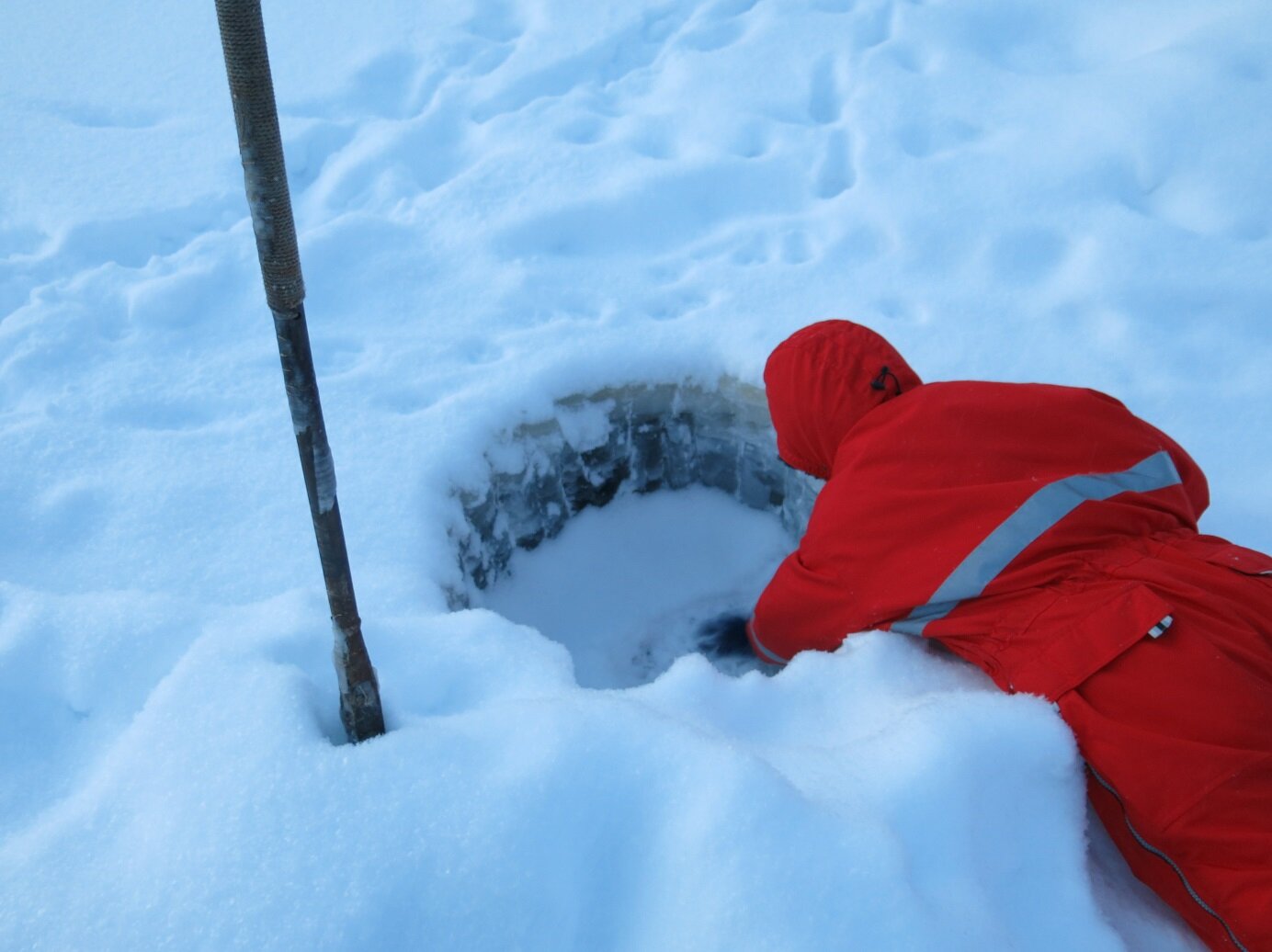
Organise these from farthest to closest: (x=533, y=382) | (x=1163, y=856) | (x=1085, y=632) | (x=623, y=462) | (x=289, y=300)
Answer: (x=623, y=462), (x=533, y=382), (x=1085, y=632), (x=1163, y=856), (x=289, y=300)

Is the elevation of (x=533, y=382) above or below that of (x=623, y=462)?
above

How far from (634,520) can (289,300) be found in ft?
5.87

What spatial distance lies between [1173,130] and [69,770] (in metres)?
3.43

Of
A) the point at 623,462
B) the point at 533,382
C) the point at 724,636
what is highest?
the point at 533,382

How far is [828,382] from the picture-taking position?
1.89 meters

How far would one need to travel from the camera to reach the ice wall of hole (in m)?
2.32

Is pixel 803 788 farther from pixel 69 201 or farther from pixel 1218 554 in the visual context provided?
pixel 69 201

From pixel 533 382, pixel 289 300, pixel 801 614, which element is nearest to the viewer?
pixel 289 300

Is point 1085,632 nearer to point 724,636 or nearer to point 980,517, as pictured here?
point 980,517

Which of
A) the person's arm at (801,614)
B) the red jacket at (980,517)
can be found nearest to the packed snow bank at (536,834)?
the red jacket at (980,517)

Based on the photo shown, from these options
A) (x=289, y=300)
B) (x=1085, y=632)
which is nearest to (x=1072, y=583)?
(x=1085, y=632)

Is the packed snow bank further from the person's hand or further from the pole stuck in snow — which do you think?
the person's hand

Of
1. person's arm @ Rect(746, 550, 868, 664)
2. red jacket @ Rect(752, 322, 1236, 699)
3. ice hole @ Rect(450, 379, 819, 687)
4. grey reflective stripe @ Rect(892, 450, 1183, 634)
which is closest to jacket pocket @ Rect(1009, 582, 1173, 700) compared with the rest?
red jacket @ Rect(752, 322, 1236, 699)

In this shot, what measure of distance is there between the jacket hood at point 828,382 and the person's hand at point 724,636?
0.64 m
